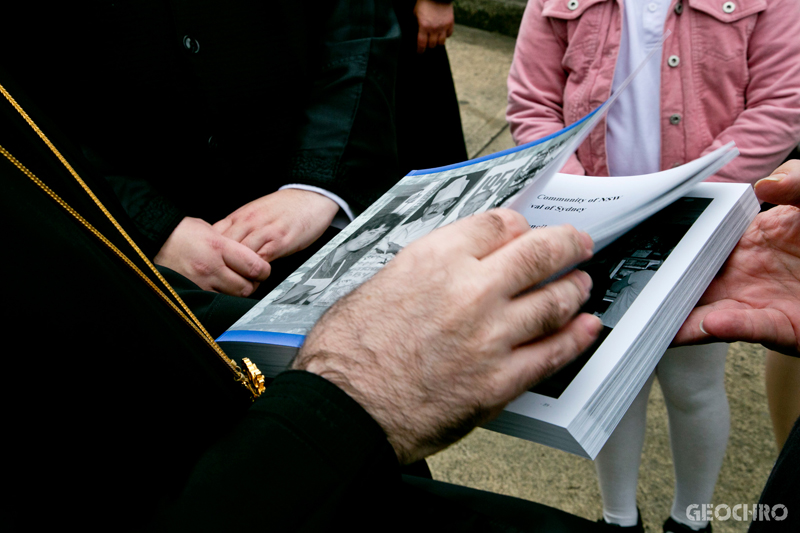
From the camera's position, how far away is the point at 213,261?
3.70ft

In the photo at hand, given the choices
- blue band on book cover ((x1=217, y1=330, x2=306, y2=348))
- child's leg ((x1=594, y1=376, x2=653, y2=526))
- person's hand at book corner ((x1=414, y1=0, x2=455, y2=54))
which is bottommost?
child's leg ((x1=594, y1=376, x2=653, y2=526))

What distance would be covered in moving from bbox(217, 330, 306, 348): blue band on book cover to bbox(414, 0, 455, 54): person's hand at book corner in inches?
53.4

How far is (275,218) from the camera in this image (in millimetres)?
1208

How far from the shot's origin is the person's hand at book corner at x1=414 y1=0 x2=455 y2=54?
1.77 m

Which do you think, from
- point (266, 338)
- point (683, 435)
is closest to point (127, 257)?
point (266, 338)

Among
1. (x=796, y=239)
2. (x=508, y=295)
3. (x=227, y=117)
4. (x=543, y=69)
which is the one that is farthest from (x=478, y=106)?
(x=508, y=295)

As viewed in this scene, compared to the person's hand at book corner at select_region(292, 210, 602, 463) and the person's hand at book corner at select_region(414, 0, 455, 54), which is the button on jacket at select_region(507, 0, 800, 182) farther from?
the person's hand at book corner at select_region(292, 210, 602, 463)

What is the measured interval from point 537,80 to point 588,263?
35.4 inches

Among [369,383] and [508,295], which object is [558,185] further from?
[369,383]

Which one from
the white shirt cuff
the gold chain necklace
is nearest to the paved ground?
the white shirt cuff

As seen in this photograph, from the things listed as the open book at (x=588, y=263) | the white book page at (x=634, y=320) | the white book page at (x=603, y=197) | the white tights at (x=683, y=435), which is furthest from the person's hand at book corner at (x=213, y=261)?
the white tights at (x=683, y=435)

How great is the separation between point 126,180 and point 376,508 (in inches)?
36.1

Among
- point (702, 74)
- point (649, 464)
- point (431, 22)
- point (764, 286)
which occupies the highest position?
point (431, 22)

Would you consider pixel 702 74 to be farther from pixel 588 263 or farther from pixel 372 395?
pixel 372 395
